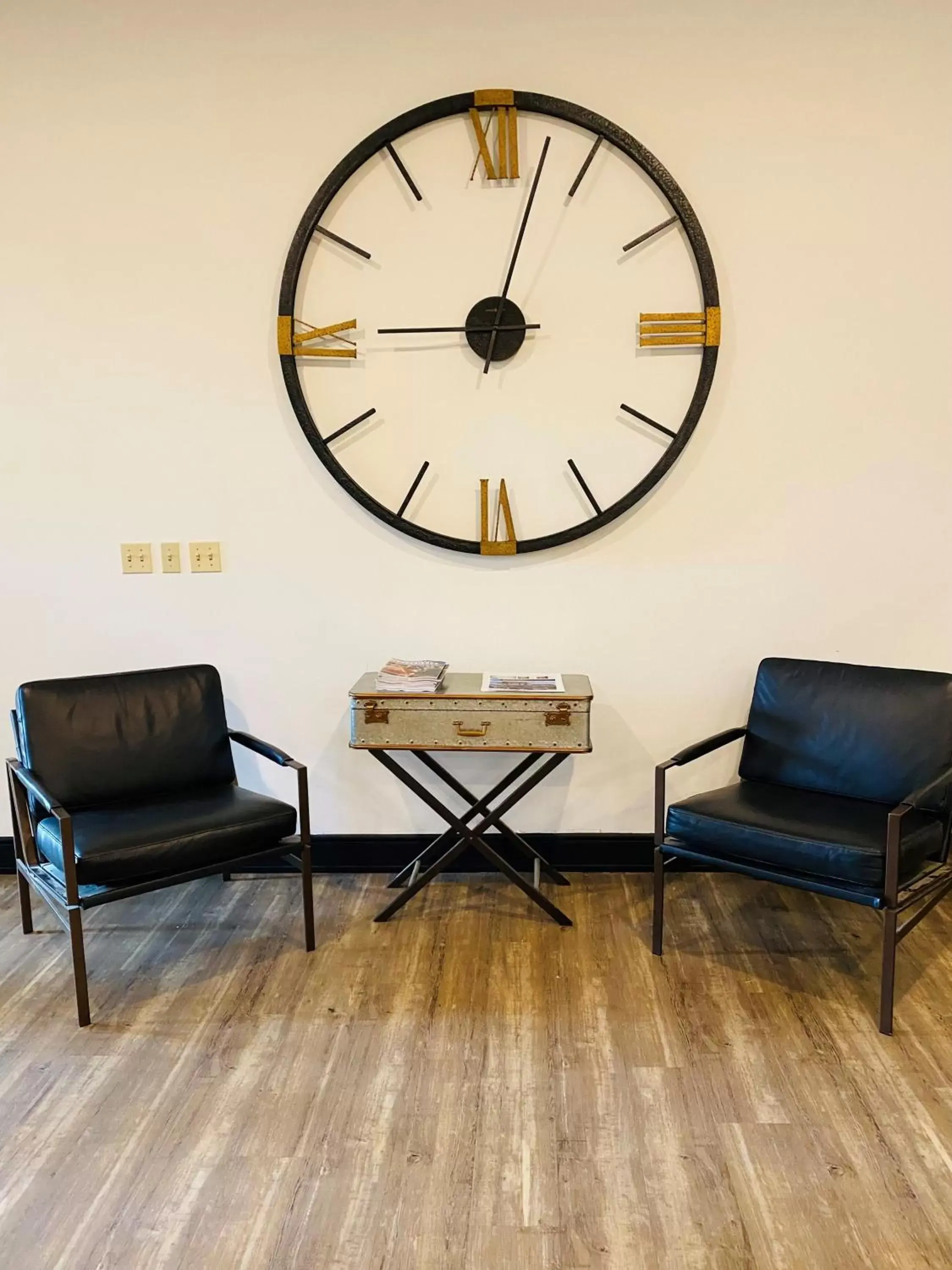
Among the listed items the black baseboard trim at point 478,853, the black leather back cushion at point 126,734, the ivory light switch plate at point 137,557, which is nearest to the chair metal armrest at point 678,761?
the black baseboard trim at point 478,853

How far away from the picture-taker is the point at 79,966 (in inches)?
91.5

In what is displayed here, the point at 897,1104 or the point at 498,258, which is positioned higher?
the point at 498,258

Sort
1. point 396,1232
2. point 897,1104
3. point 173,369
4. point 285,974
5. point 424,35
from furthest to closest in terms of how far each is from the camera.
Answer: point 173,369 → point 424,35 → point 285,974 → point 897,1104 → point 396,1232

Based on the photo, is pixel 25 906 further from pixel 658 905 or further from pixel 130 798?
pixel 658 905

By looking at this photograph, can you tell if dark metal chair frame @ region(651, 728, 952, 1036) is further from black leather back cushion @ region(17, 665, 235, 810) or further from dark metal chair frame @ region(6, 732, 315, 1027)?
black leather back cushion @ region(17, 665, 235, 810)

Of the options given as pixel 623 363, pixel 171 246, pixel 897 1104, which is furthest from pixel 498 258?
pixel 897 1104

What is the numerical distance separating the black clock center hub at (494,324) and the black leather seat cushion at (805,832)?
4.96 feet

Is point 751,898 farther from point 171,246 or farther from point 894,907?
point 171,246

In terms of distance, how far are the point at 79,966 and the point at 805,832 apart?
6.20ft

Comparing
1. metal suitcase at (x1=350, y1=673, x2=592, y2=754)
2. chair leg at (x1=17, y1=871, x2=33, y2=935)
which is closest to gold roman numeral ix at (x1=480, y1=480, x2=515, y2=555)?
metal suitcase at (x1=350, y1=673, x2=592, y2=754)

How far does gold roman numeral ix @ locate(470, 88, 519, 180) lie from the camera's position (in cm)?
281

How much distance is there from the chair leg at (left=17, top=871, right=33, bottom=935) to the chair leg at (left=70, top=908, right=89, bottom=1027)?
20.7 inches

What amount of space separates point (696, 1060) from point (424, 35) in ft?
9.80

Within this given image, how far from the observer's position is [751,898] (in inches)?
120
